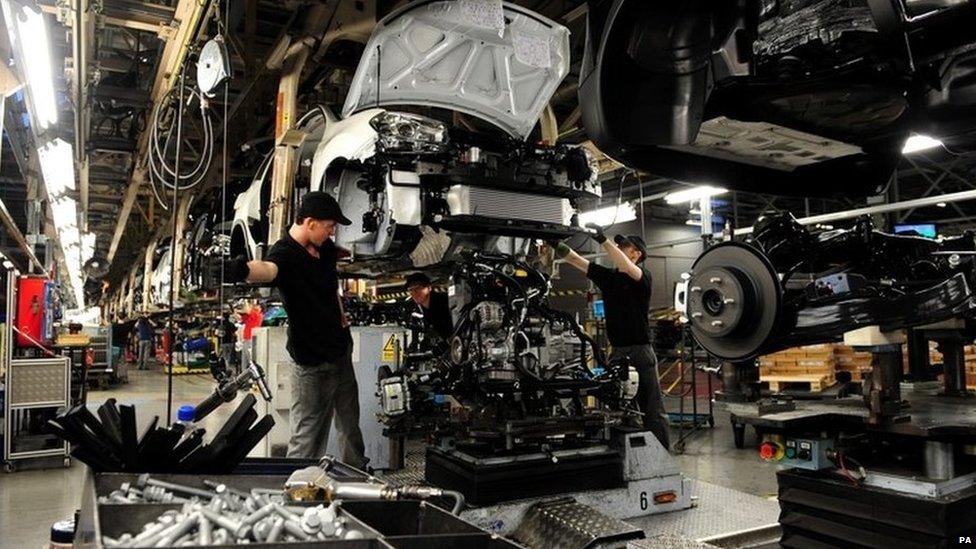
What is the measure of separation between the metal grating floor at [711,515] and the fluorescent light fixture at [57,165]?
14.2 feet

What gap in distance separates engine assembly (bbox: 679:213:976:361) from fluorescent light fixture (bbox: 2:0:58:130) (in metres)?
3.37

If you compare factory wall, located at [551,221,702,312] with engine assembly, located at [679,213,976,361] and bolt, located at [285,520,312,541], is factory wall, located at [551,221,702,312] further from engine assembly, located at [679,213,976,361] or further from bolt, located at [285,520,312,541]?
bolt, located at [285,520,312,541]

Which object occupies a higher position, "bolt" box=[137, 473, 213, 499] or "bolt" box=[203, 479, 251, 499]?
"bolt" box=[137, 473, 213, 499]

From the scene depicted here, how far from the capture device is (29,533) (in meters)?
3.65

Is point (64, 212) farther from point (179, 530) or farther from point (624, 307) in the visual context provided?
point (179, 530)

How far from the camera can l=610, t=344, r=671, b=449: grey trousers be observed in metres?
4.65

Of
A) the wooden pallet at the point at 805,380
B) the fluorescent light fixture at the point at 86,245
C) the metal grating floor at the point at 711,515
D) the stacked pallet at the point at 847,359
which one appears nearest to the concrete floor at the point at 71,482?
the metal grating floor at the point at 711,515

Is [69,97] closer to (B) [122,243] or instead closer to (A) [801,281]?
(A) [801,281]

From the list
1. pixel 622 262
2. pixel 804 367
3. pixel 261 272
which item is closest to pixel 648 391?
pixel 622 262

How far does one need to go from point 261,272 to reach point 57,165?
4.53 m

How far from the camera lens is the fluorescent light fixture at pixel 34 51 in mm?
3294

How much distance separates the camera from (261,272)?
3230 mm

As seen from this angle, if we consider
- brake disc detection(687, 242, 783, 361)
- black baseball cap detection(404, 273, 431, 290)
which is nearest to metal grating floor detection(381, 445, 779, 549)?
brake disc detection(687, 242, 783, 361)

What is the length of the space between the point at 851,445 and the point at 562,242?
2.22m
